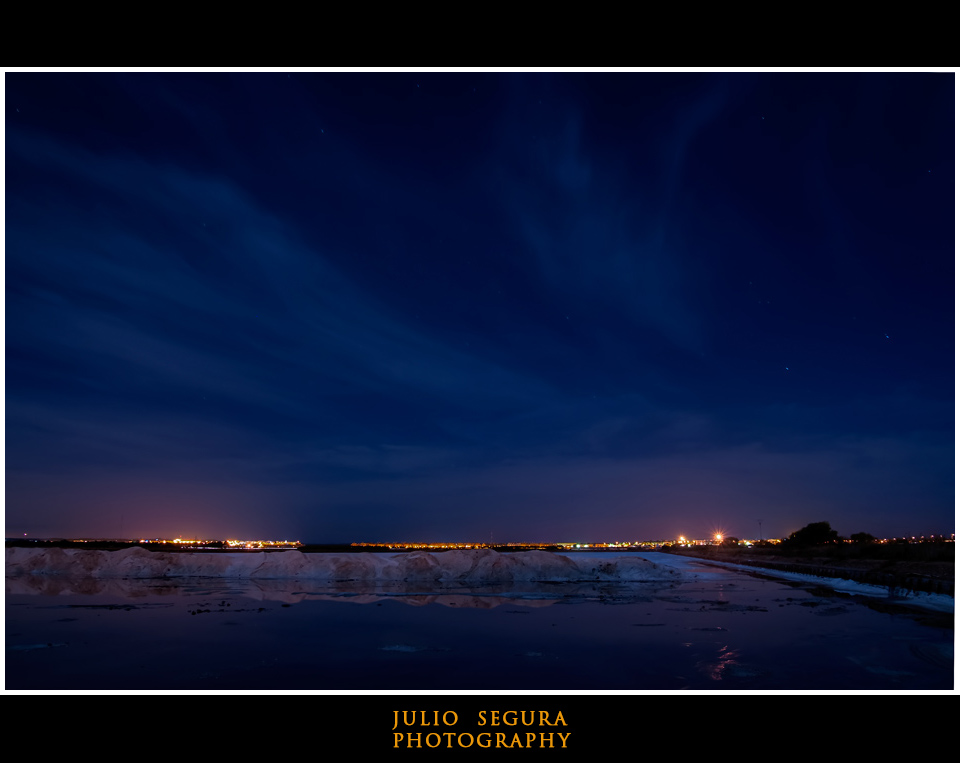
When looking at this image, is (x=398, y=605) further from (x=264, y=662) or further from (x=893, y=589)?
(x=893, y=589)

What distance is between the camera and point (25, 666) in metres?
12.3

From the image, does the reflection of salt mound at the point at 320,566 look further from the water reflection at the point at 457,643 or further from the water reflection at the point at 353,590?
the water reflection at the point at 457,643

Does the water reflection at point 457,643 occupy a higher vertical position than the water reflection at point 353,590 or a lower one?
higher

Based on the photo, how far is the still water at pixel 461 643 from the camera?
1168 cm

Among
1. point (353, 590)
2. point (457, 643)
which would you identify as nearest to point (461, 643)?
point (457, 643)

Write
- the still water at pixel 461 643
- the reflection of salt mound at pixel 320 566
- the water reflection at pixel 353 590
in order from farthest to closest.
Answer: the reflection of salt mound at pixel 320 566, the water reflection at pixel 353 590, the still water at pixel 461 643

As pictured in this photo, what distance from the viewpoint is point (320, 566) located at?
34375 mm

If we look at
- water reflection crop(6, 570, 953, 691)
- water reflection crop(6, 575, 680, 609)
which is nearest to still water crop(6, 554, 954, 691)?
water reflection crop(6, 570, 953, 691)

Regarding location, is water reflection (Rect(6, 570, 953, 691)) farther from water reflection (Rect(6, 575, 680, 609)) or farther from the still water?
water reflection (Rect(6, 575, 680, 609))

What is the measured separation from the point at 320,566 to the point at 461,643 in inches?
865

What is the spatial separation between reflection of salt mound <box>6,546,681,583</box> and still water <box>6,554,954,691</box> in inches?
340

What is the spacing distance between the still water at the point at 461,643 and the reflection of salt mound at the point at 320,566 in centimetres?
865

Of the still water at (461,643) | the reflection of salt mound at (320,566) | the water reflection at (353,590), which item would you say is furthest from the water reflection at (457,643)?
the reflection of salt mound at (320,566)

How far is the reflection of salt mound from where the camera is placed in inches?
1337
